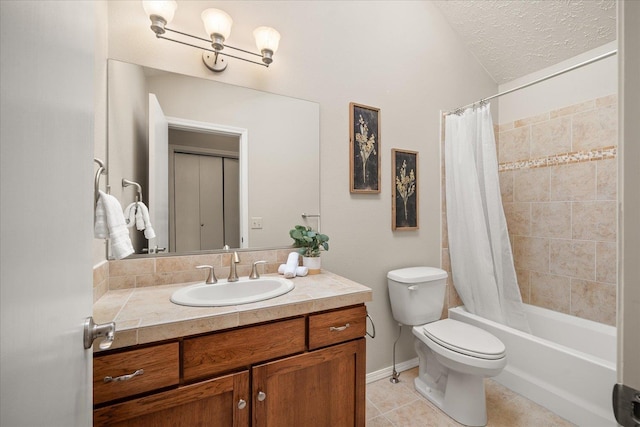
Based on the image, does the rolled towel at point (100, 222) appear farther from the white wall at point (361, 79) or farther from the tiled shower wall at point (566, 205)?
the tiled shower wall at point (566, 205)

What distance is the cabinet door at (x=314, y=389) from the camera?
3.49 ft

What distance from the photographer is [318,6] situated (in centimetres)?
179

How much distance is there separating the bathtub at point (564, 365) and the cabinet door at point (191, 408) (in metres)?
1.82

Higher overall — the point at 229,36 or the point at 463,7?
the point at 463,7

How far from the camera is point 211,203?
4.99 feet

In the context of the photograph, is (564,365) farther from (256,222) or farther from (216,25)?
(216,25)

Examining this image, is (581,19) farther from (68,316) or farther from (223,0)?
(68,316)

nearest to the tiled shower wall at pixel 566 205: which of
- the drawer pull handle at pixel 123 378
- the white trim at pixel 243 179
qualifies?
the white trim at pixel 243 179

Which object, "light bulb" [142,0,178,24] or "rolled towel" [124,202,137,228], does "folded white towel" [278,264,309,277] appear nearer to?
"rolled towel" [124,202,137,228]

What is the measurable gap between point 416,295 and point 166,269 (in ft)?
5.05

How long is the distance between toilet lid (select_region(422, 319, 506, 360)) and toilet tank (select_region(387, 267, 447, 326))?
0.10 m

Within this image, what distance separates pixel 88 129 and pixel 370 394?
2.07 m

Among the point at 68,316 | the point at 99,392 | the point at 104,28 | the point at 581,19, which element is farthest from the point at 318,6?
the point at 99,392

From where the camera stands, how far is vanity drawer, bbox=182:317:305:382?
37.4 inches
